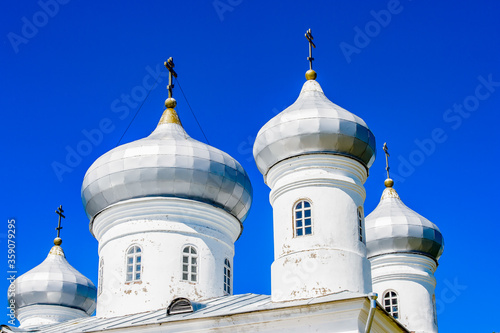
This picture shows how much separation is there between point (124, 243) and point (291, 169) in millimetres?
3747

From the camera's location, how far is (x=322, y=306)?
11.8 metres

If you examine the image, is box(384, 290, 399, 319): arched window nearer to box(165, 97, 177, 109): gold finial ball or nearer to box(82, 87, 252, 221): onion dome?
box(82, 87, 252, 221): onion dome

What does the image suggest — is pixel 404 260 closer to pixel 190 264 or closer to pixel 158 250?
pixel 190 264

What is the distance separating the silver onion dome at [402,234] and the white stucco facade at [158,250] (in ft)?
13.6

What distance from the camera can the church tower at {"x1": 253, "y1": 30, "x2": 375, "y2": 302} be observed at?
41.7 ft

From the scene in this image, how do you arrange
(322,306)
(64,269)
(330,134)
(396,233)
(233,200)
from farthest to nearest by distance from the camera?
(64,269) → (396,233) → (233,200) → (330,134) → (322,306)

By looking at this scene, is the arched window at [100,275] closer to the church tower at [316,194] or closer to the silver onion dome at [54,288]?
the church tower at [316,194]

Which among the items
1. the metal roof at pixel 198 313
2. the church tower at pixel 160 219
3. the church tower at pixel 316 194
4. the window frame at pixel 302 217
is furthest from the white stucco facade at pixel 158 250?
the window frame at pixel 302 217

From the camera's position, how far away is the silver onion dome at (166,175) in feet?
50.1

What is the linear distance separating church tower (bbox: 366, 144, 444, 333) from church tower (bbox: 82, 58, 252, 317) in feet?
13.3

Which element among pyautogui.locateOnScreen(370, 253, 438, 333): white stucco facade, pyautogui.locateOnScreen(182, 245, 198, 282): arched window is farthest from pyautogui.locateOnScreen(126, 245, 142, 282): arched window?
pyautogui.locateOnScreen(370, 253, 438, 333): white stucco facade

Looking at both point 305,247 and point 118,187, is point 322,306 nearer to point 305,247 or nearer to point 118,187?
point 305,247

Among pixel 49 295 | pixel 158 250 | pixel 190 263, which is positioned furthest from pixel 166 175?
pixel 49 295

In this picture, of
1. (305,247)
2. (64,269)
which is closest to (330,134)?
(305,247)
